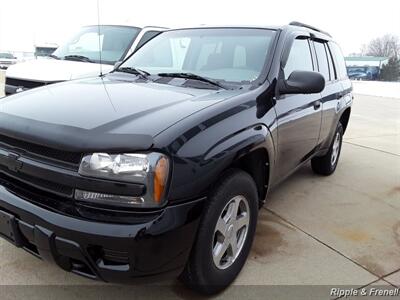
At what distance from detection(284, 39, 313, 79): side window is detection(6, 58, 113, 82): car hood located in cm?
314

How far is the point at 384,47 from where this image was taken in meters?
60.8

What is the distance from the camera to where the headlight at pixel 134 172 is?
1.94 m

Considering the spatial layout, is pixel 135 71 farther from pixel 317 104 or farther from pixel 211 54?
pixel 317 104

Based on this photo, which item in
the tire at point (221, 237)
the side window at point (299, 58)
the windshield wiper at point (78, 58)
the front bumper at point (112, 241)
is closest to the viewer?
the front bumper at point (112, 241)

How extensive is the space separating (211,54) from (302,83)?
87cm

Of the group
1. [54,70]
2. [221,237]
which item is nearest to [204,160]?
[221,237]

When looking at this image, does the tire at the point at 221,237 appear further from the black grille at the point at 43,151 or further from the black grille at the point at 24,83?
the black grille at the point at 24,83

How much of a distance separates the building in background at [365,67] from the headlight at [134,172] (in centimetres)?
3937

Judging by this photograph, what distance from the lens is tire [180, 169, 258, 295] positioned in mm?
2213

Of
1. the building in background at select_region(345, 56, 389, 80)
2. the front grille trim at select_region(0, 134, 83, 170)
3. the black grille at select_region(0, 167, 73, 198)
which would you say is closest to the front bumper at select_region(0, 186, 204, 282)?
the black grille at select_region(0, 167, 73, 198)

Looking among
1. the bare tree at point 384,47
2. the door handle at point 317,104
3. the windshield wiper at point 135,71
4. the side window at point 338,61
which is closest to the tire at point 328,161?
the side window at point 338,61

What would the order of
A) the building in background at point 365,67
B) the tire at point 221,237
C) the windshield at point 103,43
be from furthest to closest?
the building in background at point 365,67 → the windshield at point 103,43 → the tire at point 221,237

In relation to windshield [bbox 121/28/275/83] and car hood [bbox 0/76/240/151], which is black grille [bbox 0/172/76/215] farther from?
windshield [bbox 121/28/275/83]

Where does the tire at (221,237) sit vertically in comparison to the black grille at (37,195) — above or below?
below
